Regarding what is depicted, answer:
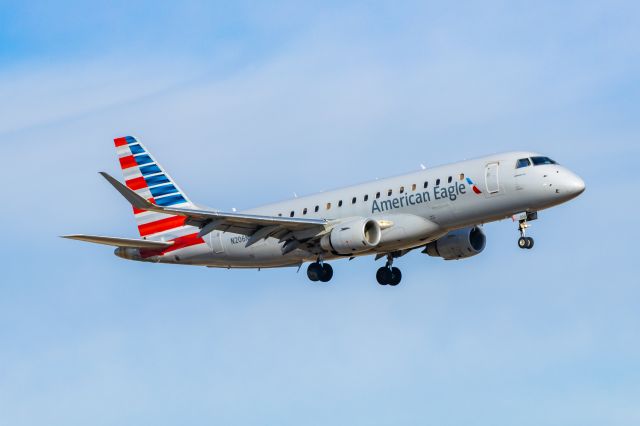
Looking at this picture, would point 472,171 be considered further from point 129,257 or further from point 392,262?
point 129,257

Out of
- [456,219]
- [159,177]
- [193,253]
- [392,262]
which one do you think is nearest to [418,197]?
[456,219]

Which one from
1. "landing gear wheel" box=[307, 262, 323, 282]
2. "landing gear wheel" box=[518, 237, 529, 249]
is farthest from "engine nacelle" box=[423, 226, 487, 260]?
"landing gear wheel" box=[518, 237, 529, 249]

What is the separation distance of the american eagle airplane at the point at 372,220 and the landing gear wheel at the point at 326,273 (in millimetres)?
41

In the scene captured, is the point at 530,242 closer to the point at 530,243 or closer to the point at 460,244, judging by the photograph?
the point at 530,243

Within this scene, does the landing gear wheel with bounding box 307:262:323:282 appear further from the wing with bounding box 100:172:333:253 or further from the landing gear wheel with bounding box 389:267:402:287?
the landing gear wheel with bounding box 389:267:402:287

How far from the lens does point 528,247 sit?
5303 cm

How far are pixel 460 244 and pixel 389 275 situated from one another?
10.9 ft

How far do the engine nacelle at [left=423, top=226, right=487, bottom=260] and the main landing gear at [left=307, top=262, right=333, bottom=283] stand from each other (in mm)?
4951

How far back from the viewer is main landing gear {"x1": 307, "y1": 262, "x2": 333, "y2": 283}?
57.2 metres

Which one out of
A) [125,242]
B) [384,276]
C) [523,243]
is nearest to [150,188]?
[125,242]

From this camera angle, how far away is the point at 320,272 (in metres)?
57.2

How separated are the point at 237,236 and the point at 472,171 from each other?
1120 cm

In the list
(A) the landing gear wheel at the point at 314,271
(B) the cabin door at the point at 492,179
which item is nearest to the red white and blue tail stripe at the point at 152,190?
(A) the landing gear wheel at the point at 314,271

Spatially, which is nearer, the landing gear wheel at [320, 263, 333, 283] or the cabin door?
the cabin door
